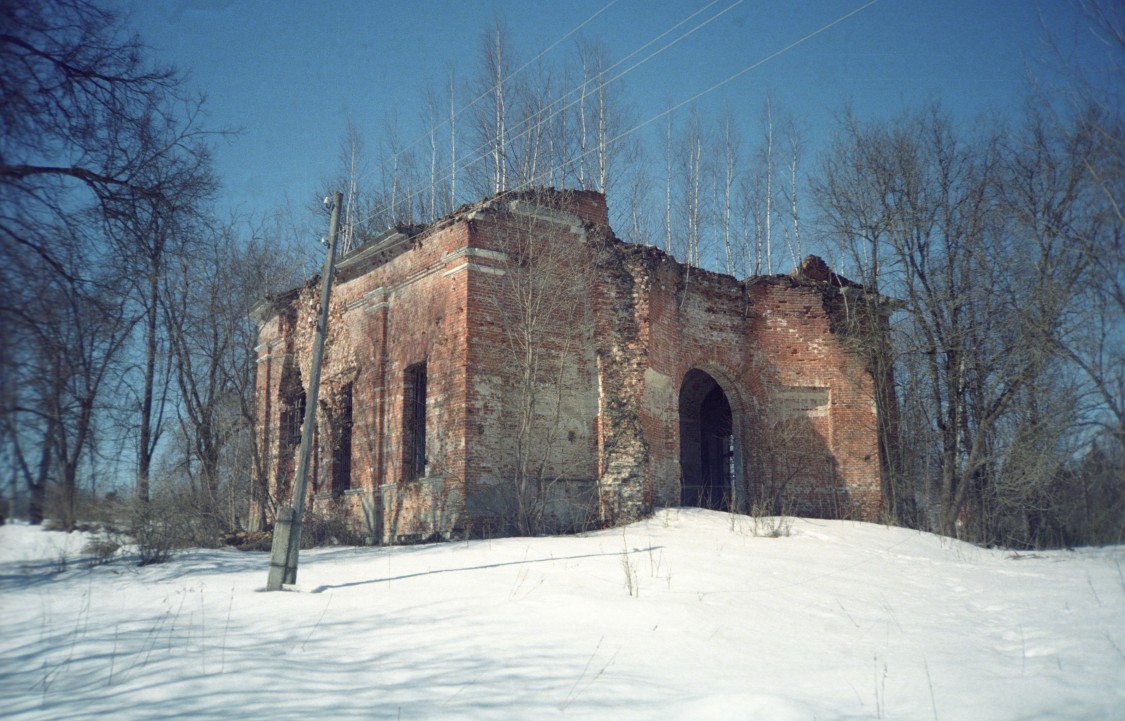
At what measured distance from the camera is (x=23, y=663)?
6.36 m

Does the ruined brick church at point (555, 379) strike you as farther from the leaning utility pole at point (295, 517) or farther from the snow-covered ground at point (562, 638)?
the leaning utility pole at point (295, 517)

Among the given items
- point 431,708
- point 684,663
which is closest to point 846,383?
point 684,663

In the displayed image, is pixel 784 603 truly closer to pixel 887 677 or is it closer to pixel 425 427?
pixel 887 677

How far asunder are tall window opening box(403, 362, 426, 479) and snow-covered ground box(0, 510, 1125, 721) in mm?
4817

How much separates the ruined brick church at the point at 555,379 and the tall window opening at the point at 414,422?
1.3 inches

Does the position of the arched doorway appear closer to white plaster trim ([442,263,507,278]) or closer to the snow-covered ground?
white plaster trim ([442,263,507,278])

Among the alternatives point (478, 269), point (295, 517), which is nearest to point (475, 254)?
point (478, 269)

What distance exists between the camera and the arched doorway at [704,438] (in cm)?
2070

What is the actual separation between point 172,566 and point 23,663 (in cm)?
536

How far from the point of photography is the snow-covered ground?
5473 millimetres

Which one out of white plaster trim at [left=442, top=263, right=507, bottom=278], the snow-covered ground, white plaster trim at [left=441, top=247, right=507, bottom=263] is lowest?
the snow-covered ground

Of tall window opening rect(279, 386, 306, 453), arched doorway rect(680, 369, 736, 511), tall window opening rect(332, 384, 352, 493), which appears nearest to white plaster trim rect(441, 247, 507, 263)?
tall window opening rect(332, 384, 352, 493)

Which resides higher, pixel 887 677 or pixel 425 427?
pixel 425 427

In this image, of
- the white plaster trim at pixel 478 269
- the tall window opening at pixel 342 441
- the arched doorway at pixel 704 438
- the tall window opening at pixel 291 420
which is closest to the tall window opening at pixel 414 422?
the white plaster trim at pixel 478 269
